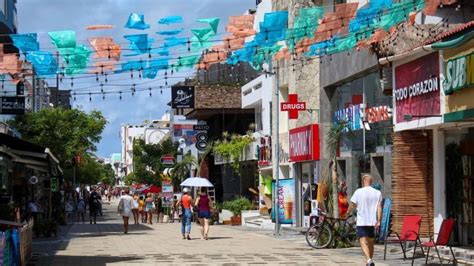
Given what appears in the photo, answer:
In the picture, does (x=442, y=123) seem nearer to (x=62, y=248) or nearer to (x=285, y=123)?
(x=62, y=248)

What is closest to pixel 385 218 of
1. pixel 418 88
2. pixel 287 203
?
pixel 418 88

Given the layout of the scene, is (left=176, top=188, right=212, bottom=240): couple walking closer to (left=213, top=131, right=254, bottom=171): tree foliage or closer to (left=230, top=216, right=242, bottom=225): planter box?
(left=230, top=216, right=242, bottom=225): planter box

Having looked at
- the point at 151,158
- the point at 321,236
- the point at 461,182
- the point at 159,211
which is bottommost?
the point at 159,211

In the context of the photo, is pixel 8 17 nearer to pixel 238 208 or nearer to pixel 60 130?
pixel 60 130

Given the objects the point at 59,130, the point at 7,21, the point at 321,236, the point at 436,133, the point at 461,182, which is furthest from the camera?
the point at 59,130

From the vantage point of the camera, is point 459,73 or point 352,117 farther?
point 352,117

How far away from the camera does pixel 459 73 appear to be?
17.0 metres

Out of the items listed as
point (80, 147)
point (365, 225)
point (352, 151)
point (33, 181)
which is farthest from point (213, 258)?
point (80, 147)

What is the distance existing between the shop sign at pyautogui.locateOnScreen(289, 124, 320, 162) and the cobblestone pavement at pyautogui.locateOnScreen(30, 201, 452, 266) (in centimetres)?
352

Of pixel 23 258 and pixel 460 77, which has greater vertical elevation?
pixel 460 77

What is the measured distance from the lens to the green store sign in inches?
645

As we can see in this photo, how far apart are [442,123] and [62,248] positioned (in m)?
11.6

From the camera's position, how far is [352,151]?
26.6 metres

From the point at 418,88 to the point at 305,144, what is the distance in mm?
11448
